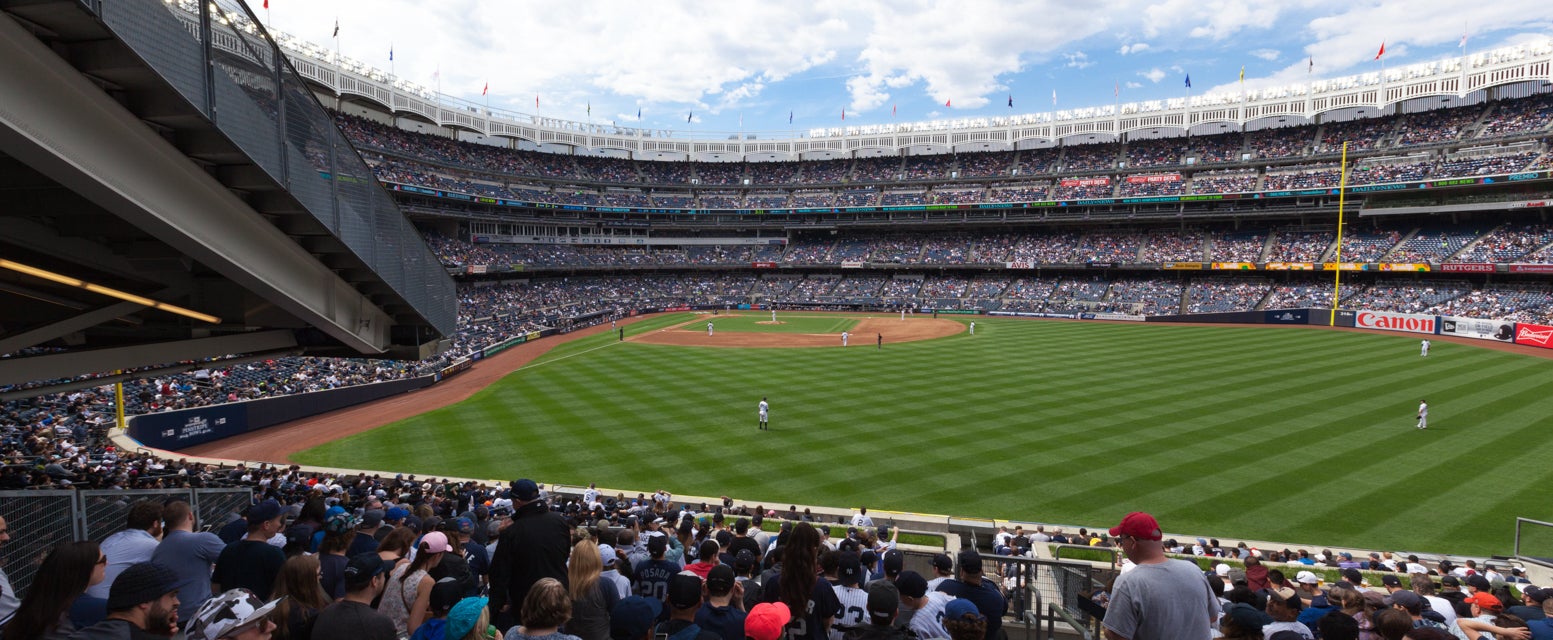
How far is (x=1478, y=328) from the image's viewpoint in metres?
43.3

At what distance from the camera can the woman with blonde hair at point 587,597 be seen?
5094 millimetres

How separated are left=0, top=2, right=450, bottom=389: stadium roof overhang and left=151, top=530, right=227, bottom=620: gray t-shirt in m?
2.68

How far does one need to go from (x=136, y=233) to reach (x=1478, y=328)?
62460mm

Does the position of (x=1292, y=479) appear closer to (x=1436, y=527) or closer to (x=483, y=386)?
(x=1436, y=527)

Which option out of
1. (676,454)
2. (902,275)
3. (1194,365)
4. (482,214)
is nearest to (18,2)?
(676,454)

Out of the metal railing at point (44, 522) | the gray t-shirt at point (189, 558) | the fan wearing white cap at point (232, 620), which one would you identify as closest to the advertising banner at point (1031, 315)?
the metal railing at point (44, 522)

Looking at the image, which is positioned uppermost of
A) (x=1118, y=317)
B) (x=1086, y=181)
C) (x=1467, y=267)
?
(x=1086, y=181)

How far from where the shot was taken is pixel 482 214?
7056cm

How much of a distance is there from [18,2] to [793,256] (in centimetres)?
8427

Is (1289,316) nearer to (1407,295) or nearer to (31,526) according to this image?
Result: (1407,295)

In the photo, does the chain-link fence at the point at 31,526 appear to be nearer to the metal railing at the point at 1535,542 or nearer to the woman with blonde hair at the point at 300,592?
the woman with blonde hair at the point at 300,592

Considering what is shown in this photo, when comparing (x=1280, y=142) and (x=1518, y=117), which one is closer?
(x=1518, y=117)

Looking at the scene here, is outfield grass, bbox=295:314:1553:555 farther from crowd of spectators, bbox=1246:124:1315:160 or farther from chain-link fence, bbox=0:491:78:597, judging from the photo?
crowd of spectators, bbox=1246:124:1315:160

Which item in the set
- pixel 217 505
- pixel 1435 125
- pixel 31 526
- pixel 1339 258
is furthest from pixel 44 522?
pixel 1435 125
